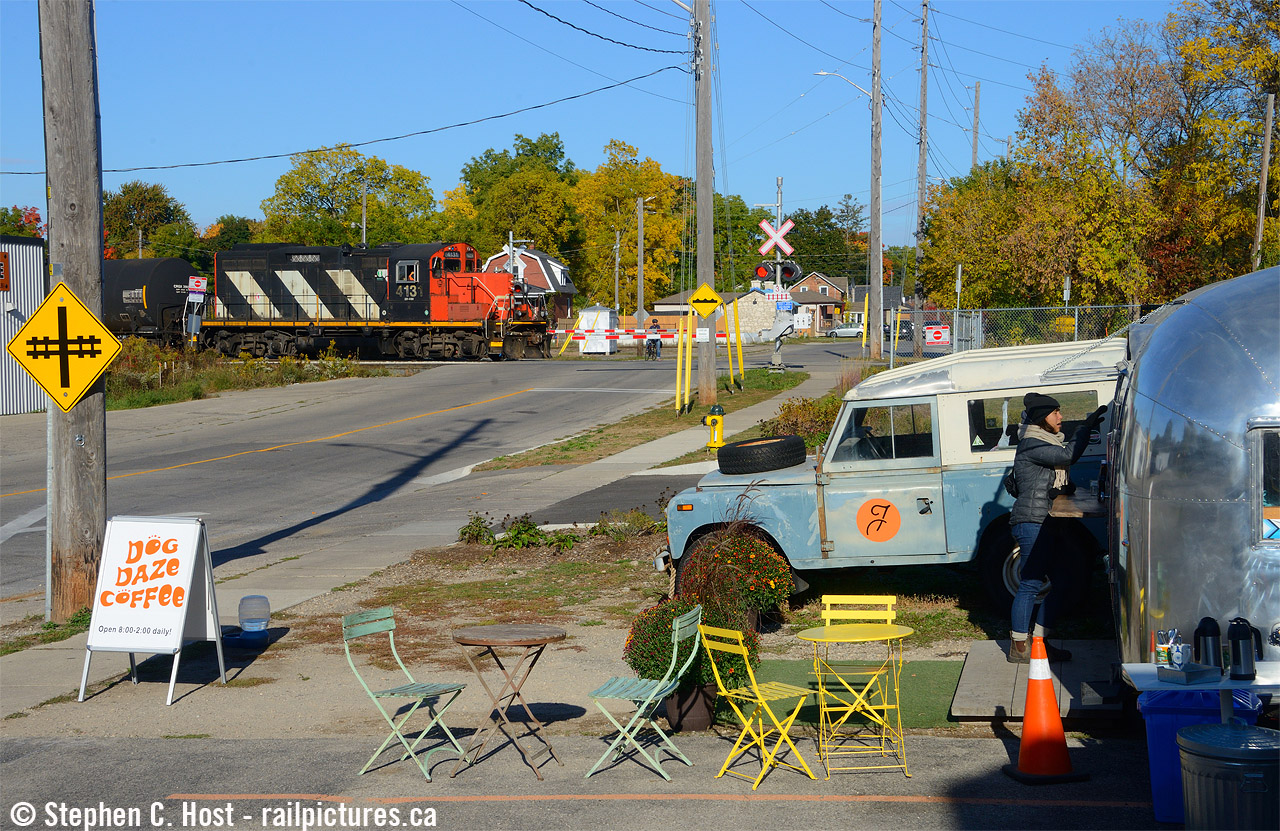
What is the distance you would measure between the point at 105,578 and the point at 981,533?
23.9 feet

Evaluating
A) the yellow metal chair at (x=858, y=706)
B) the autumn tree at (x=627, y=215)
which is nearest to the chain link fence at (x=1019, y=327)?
the yellow metal chair at (x=858, y=706)

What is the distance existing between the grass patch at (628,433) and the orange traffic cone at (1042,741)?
1611 centimetres

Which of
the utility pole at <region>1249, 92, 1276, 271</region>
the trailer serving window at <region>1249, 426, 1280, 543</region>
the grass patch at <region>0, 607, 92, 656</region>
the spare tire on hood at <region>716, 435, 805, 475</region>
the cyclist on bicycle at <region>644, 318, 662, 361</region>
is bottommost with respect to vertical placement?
the grass patch at <region>0, 607, 92, 656</region>

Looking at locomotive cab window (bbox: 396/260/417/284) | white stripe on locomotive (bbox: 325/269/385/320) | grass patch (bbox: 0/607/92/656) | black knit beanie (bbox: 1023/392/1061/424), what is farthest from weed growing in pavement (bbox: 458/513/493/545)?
white stripe on locomotive (bbox: 325/269/385/320)

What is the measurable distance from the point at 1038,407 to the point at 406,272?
39.0 m

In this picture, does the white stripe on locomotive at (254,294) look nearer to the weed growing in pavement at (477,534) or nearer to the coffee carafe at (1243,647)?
the weed growing in pavement at (477,534)

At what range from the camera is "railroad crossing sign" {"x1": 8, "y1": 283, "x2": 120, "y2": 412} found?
33.9ft

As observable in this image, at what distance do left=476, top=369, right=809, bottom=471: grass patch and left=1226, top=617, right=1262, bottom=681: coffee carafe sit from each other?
17060 mm

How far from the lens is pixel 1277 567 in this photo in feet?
17.0

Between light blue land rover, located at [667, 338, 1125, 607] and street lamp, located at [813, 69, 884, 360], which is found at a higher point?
street lamp, located at [813, 69, 884, 360]

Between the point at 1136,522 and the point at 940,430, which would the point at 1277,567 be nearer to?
the point at 1136,522

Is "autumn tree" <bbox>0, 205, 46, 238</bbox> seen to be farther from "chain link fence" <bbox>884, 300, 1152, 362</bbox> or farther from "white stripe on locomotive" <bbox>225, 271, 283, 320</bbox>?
"chain link fence" <bbox>884, 300, 1152, 362</bbox>

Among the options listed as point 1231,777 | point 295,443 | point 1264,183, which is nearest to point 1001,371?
point 1231,777

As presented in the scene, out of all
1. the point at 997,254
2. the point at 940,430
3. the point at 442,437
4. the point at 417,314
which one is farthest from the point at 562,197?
the point at 940,430
